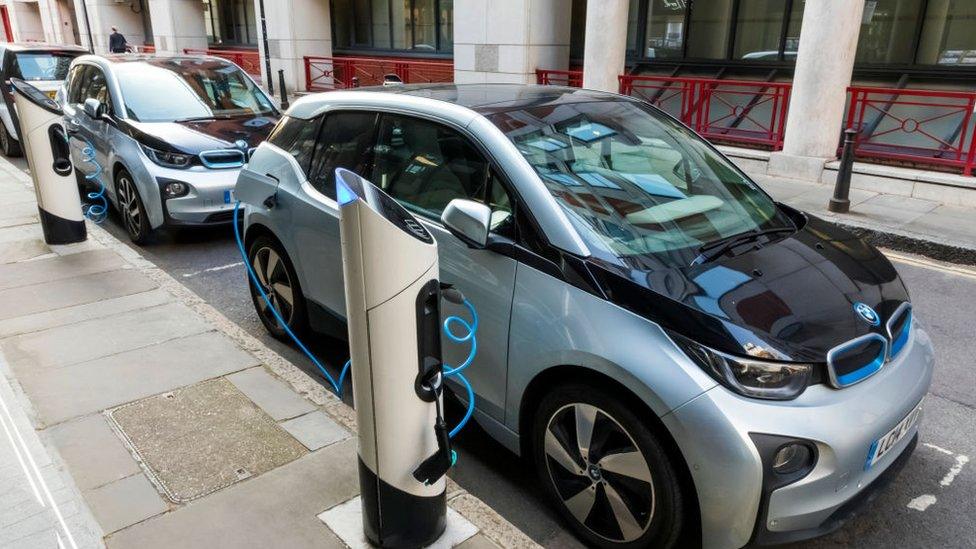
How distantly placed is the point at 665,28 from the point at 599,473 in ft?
45.1

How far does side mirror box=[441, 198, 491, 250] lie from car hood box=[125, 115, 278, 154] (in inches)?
201

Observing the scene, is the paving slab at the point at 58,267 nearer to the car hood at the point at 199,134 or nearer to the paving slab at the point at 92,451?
the car hood at the point at 199,134

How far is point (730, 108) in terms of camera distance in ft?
39.2

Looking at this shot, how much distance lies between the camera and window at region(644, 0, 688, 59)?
573 inches

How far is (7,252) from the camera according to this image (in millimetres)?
6590

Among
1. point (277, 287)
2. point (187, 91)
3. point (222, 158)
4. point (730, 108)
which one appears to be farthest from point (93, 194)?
point (730, 108)

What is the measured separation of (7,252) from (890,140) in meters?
11.0

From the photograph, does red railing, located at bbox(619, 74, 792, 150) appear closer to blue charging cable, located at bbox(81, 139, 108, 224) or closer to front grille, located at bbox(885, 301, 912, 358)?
blue charging cable, located at bbox(81, 139, 108, 224)

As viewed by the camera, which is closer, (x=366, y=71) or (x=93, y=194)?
(x=93, y=194)

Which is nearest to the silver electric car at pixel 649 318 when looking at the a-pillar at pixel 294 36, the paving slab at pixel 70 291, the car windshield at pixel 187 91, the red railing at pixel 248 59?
the paving slab at pixel 70 291

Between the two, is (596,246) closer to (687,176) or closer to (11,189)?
(687,176)

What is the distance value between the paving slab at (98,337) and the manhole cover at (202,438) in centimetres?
87

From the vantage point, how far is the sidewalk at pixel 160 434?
2.85m

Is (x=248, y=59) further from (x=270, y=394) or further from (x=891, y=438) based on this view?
(x=891, y=438)
